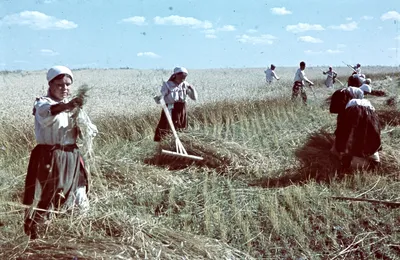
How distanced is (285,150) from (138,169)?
226 cm

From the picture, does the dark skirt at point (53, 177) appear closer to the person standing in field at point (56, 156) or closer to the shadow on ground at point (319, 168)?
the person standing in field at point (56, 156)

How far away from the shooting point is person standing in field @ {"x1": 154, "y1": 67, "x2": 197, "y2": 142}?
6.99 m

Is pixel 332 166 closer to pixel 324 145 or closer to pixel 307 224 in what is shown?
pixel 324 145

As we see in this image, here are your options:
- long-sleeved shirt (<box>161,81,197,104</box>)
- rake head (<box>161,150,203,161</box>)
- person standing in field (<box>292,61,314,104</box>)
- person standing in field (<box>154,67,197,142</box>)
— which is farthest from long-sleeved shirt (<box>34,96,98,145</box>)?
person standing in field (<box>292,61,314,104</box>)

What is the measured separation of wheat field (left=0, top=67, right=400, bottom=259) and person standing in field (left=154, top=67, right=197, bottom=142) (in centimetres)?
36

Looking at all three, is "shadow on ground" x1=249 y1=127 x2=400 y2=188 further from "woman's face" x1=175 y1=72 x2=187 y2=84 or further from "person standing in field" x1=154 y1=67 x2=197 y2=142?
"woman's face" x1=175 y1=72 x2=187 y2=84

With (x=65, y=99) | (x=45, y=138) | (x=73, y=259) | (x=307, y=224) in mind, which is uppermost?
(x=65, y=99)

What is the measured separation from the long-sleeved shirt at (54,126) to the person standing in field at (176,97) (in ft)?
10.6

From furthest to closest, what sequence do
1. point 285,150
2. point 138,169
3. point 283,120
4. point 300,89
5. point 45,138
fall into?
point 300,89 < point 283,120 < point 285,150 < point 138,169 < point 45,138

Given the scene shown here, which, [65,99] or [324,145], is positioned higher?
[65,99]

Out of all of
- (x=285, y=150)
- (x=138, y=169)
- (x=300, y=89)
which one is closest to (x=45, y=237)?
(x=138, y=169)

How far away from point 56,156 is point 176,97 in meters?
3.57

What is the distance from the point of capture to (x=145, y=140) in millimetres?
7648

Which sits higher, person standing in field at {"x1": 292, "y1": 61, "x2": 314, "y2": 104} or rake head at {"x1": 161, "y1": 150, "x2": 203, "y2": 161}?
person standing in field at {"x1": 292, "y1": 61, "x2": 314, "y2": 104}
